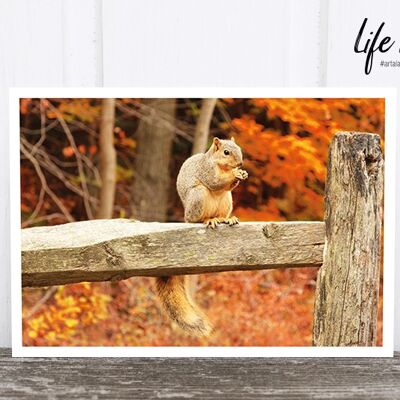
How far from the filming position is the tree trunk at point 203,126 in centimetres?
153

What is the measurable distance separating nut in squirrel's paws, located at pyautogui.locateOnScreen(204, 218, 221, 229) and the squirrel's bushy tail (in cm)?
14

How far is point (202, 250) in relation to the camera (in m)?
1.50

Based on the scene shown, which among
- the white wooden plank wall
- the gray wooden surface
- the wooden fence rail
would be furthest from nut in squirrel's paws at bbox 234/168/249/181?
the gray wooden surface

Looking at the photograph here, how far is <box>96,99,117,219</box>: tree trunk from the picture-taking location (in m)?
1.54

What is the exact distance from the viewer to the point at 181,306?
152 centimetres

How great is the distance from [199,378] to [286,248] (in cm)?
37
